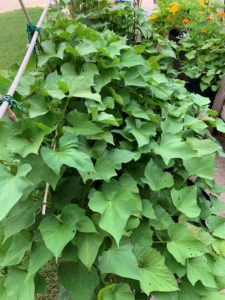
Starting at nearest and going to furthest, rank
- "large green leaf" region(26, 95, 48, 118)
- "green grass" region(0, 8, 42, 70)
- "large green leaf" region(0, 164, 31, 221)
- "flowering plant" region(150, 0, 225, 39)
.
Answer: "large green leaf" region(0, 164, 31, 221) < "large green leaf" region(26, 95, 48, 118) < "flowering plant" region(150, 0, 225, 39) < "green grass" region(0, 8, 42, 70)

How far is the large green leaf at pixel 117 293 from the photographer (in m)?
1.26

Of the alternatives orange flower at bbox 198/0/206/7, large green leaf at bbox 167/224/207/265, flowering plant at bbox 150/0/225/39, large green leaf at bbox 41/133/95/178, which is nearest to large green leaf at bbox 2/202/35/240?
large green leaf at bbox 41/133/95/178

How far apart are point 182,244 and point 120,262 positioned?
31 centimetres

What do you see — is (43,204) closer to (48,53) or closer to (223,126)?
(48,53)

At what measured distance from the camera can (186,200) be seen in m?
1.56

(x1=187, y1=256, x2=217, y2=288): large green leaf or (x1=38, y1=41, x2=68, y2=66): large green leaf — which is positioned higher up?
(x1=38, y1=41, x2=68, y2=66): large green leaf

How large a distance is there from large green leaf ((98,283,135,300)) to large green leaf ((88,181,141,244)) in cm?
22

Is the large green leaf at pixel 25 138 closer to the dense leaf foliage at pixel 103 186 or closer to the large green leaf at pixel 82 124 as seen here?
the dense leaf foliage at pixel 103 186

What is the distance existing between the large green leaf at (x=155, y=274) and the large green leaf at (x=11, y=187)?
1.88 ft

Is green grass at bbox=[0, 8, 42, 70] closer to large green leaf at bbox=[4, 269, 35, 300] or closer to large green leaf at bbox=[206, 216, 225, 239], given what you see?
large green leaf at bbox=[206, 216, 225, 239]

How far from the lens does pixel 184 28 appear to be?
4043 mm

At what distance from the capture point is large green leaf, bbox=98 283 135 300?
1.26 meters

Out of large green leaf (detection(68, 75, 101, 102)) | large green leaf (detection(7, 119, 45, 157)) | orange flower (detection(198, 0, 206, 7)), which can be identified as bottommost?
orange flower (detection(198, 0, 206, 7))

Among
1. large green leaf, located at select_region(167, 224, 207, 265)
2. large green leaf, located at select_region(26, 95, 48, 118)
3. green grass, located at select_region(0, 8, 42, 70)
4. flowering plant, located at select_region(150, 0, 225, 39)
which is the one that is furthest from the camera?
green grass, located at select_region(0, 8, 42, 70)
